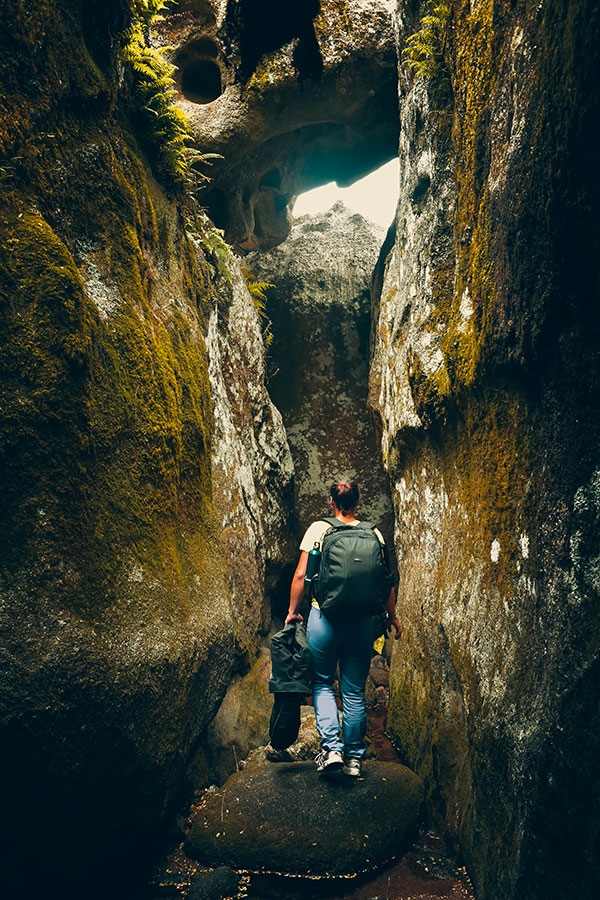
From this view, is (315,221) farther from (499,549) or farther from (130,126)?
(499,549)

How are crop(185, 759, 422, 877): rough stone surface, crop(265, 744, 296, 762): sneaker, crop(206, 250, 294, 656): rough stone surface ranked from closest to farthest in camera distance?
crop(185, 759, 422, 877): rough stone surface, crop(265, 744, 296, 762): sneaker, crop(206, 250, 294, 656): rough stone surface

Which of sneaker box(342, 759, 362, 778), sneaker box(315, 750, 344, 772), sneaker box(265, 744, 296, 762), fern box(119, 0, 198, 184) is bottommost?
sneaker box(265, 744, 296, 762)

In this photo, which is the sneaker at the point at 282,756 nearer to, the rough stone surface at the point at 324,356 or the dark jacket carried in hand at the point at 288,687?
the dark jacket carried in hand at the point at 288,687

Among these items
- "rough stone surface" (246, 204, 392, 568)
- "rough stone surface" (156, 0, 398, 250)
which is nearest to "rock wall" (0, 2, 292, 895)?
"rough stone surface" (156, 0, 398, 250)

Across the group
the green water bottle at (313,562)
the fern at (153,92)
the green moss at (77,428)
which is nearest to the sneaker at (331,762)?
the green water bottle at (313,562)

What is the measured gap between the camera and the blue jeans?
4832 mm

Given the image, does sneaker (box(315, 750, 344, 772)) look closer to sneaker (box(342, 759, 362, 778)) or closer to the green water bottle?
sneaker (box(342, 759, 362, 778))

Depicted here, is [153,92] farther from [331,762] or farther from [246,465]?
[331,762]

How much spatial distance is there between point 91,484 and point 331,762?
3078mm

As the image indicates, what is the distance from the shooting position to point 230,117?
8258 millimetres

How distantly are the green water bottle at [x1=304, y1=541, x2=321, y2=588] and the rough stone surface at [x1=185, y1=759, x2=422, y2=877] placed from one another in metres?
1.71

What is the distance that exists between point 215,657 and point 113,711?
4.49 ft

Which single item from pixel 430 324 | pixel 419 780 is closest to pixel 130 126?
pixel 430 324

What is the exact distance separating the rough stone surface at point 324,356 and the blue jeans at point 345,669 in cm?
457
